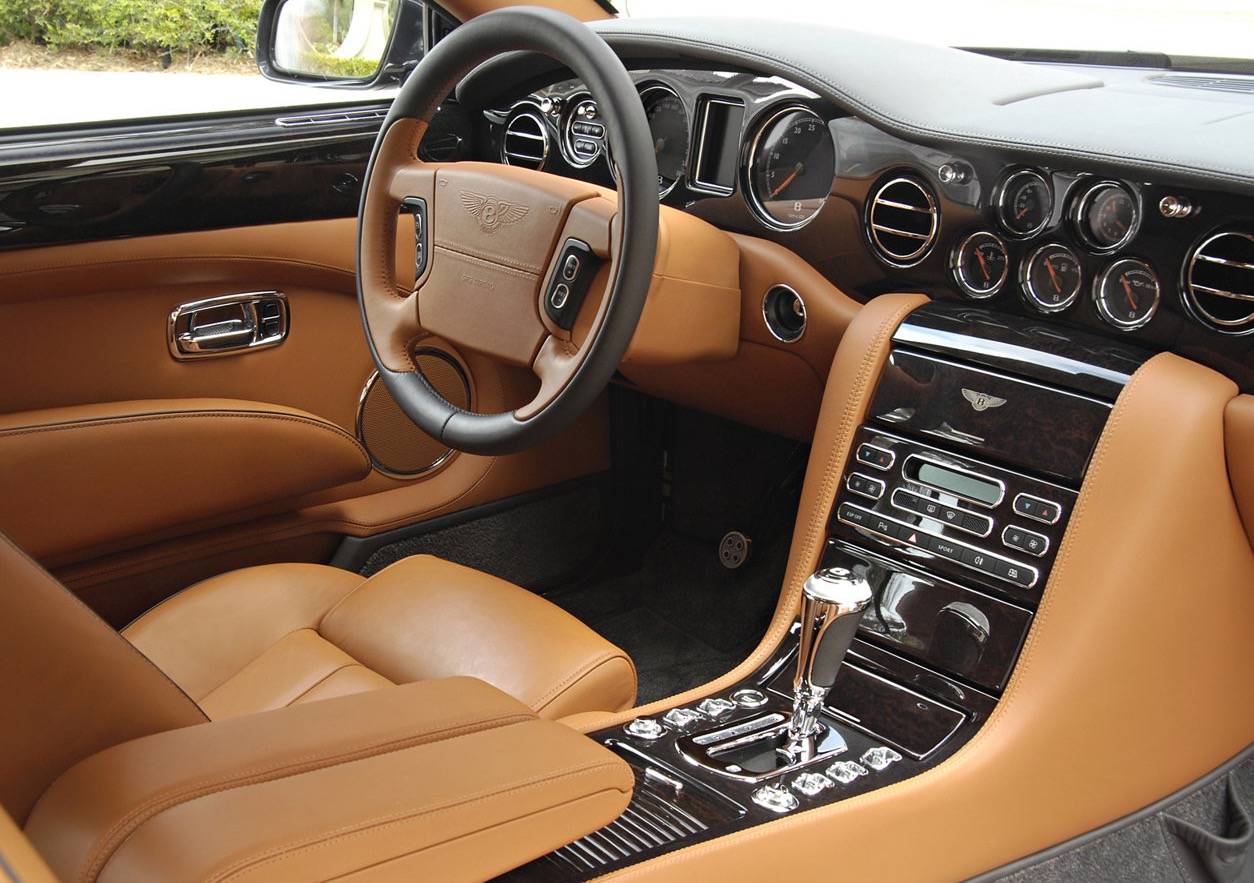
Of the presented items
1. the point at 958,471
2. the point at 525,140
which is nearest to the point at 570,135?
the point at 525,140

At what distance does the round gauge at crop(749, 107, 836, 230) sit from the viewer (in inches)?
64.1

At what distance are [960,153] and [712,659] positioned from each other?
103 centimetres

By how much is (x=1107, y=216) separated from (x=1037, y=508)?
332mm

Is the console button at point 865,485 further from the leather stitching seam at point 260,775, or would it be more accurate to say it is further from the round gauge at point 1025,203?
the leather stitching seam at point 260,775

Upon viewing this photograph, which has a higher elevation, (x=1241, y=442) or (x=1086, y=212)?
(x=1086, y=212)

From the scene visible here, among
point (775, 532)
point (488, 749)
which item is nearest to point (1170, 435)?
point (488, 749)

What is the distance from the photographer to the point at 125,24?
76.2 inches

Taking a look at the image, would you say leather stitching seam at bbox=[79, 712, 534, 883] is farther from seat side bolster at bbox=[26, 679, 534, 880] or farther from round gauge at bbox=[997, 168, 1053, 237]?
round gauge at bbox=[997, 168, 1053, 237]

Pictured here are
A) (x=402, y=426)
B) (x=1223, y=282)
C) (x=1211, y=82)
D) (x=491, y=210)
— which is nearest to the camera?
(x=1223, y=282)

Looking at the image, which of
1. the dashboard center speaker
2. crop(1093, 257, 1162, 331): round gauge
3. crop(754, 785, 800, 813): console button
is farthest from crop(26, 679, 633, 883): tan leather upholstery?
the dashboard center speaker

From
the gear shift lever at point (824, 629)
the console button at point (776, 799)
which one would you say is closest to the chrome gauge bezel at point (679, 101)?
the gear shift lever at point (824, 629)

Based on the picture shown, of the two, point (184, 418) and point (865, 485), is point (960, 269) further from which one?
point (184, 418)

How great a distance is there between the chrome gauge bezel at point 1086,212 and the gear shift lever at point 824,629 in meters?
0.48

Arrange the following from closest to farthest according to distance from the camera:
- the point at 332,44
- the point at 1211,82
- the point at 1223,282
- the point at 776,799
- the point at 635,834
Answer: the point at 635,834 < the point at 776,799 < the point at 1223,282 < the point at 1211,82 < the point at 332,44
